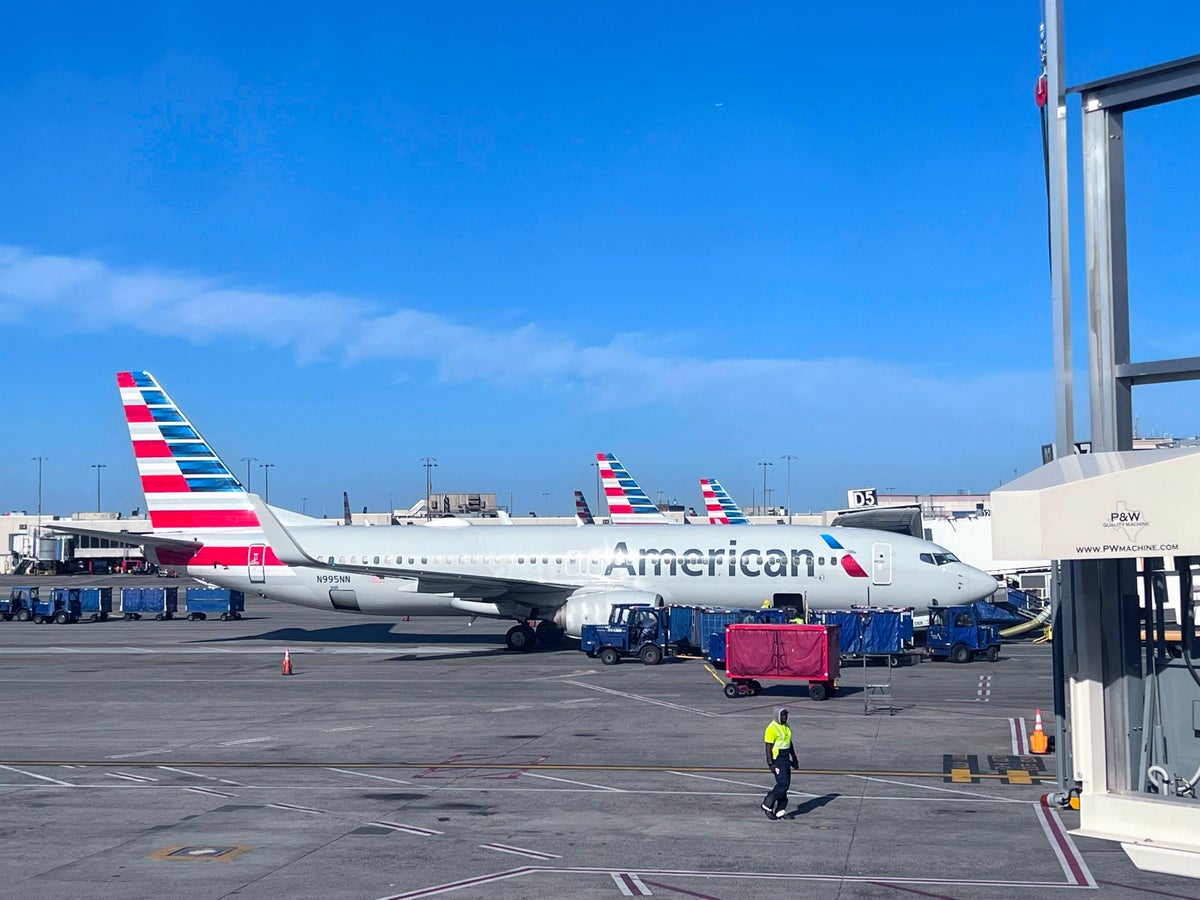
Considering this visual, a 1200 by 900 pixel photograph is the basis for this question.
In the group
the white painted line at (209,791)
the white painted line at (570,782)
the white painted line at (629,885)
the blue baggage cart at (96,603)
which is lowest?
the white painted line at (629,885)

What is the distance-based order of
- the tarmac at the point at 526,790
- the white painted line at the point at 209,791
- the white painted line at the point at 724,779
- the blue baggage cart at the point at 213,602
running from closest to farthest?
1. the tarmac at the point at 526,790
2. the white painted line at the point at 209,791
3. the white painted line at the point at 724,779
4. the blue baggage cart at the point at 213,602

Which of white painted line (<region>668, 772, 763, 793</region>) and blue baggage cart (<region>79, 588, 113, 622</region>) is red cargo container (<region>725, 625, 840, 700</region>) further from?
blue baggage cart (<region>79, 588, 113, 622</region>)

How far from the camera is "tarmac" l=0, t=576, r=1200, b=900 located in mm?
14414

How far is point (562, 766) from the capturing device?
22.0 meters

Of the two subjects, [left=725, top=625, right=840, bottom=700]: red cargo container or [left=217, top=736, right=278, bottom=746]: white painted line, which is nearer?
[left=217, top=736, right=278, bottom=746]: white painted line

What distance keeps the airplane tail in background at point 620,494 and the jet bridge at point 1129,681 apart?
81520 mm

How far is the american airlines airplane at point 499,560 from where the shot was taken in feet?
144

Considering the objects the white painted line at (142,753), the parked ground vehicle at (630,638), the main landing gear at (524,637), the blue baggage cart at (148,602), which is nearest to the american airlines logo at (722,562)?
the main landing gear at (524,637)

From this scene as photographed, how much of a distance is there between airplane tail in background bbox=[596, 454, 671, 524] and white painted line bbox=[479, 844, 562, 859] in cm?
7617

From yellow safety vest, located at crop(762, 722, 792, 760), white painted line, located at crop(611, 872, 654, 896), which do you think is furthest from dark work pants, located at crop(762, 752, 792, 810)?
white painted line, located at crop(611, 872, 654, 896)

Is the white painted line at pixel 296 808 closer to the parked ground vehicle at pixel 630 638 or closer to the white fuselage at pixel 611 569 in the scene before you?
the parked ground vehicle at pixel 630 638

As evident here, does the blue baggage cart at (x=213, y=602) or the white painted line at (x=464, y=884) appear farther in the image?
the blue baggage cart at (x=213, y=602)

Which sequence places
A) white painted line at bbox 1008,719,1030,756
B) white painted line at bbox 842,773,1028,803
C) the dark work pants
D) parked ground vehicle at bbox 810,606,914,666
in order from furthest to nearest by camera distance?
parked ground vehicle at bbox 810,606,914,666 < white painted line at bbox 1008,719,1030,756 < white painted line at bbox 842,773,1028,803 < the dark work pants

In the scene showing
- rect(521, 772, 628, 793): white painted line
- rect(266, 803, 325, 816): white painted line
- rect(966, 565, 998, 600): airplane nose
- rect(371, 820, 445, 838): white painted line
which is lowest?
rect(371, 820, 445, 838): white painted line
